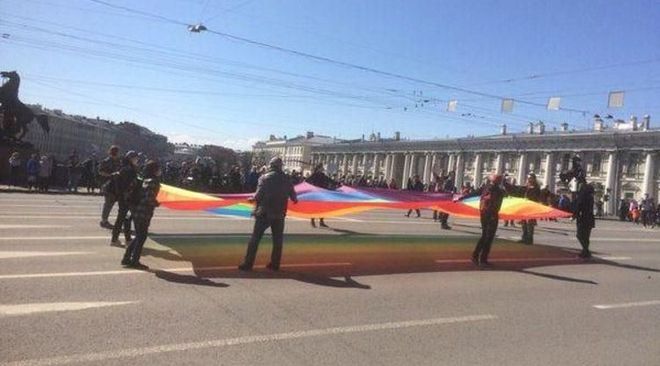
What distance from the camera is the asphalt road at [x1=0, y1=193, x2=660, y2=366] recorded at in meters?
5.99

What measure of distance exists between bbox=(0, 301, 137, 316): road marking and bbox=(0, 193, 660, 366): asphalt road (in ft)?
0.07

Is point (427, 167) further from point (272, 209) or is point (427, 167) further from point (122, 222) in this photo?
point (272, 209)

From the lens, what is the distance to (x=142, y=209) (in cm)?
962

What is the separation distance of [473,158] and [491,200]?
106695 millimetres

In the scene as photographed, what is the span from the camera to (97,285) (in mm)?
8094

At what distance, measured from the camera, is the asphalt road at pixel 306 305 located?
19.6 feet

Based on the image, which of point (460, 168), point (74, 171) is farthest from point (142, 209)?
point (460, 168)

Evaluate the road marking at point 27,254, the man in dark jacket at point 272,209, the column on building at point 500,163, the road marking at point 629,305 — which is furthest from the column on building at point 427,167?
the road marking at point 27,254

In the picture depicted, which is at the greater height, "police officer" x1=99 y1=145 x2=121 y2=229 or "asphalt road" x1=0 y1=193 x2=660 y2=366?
"police officer" x1=99 y1=145 x2=121 y2=229

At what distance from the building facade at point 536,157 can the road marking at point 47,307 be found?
49.8 meters

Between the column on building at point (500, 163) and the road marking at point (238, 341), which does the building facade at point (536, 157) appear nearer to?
the column on building at point (500, 163)

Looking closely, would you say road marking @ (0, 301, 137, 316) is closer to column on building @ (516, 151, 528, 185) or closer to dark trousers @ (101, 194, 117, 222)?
dark trousers @ (101, 194, 117, 222)

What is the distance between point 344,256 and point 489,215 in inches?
119

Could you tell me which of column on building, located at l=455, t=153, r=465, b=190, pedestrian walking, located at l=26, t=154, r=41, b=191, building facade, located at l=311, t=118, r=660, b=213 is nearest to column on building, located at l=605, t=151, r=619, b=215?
building facade, located at l=311, t=118, r=660, b=213
